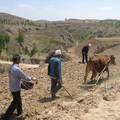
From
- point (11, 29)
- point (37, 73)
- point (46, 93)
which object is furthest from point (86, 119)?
point (11, 29)

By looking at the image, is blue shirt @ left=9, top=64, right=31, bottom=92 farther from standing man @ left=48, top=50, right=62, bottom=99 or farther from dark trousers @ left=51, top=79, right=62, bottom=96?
dark trousers @ left=51, top=79, right=62, bottom=96

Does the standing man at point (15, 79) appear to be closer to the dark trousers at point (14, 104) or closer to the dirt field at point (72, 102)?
the dark trousers at point (14, 104)

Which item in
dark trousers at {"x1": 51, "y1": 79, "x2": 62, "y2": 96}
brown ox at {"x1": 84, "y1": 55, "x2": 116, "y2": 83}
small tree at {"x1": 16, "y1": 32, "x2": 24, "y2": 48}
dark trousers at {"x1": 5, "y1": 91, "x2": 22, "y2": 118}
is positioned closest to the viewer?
dark trousers at {"x1": 5, "y1": 91, "x2": 22, "y2": 118}

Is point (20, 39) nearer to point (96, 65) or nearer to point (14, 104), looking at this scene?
point (96, 65)

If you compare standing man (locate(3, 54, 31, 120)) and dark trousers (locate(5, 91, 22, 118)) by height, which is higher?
standing man (locate(3, 54, 31, 120))

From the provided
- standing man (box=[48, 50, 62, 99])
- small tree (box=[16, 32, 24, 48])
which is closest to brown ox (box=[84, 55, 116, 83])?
standing man (box=[48, 50, 62, 99])

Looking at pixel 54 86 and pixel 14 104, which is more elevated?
pixel 54 86

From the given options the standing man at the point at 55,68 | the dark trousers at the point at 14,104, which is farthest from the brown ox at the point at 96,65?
the dark trousers at the point at 14,104

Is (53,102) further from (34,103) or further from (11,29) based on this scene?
(11,29)

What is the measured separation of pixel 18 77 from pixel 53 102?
2.43m

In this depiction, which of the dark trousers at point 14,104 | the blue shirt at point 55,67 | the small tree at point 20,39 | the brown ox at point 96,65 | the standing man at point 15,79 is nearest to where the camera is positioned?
the standing man at point 15,79

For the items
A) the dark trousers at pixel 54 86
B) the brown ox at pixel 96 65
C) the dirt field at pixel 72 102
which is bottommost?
the dirt field at pixel 72 102

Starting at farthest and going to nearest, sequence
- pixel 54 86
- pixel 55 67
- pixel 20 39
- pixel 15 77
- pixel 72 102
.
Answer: pixel 20 39, pixel 54 86, pixel 55 67, pixel 72 102, pixel 15 77

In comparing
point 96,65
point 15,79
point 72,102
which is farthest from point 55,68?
point 96,65
